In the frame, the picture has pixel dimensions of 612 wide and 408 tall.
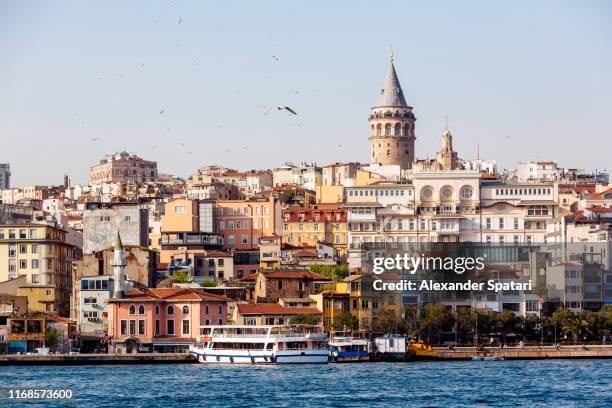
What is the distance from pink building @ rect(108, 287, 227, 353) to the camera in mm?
83312

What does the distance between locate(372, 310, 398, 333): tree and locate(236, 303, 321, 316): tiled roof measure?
308 centimetres

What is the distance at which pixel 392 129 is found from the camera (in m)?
150

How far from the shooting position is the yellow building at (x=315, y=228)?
118 meters

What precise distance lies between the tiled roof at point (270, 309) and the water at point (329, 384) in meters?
9.81

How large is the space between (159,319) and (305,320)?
737cm

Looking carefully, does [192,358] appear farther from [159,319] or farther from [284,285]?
[284,285]

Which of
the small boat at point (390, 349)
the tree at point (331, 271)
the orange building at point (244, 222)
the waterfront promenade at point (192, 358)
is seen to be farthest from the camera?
the orange building at point (244, 222)

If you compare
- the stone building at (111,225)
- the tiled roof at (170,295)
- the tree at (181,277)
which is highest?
the stone building at (111,225)

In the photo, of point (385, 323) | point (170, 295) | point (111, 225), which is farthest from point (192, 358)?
point (111, 225)

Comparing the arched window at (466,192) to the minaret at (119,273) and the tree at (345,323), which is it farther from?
the minaret at (119,273)

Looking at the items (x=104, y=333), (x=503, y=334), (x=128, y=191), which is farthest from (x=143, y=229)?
(x=128, y=191)

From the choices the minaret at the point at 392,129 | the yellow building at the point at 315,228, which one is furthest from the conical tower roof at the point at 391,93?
the yellow building at the point at 315,228

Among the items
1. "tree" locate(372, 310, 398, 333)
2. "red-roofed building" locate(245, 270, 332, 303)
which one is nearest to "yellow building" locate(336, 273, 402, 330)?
"tree" locate(372, 310, 398, 333)

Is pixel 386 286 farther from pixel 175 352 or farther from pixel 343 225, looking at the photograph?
pixel 343 225
